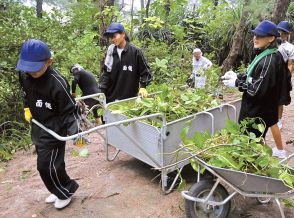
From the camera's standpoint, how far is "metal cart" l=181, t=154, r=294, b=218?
2922mm

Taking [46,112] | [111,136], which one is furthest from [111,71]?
[46,112]

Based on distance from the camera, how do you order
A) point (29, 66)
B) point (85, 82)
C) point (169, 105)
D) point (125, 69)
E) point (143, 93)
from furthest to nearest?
1. point (85, 82)
2. point (125, 69)
3. point (143, 93)
4. point (169, 105)
5. point (29, 66)

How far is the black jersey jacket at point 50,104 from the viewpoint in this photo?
11.2 feet

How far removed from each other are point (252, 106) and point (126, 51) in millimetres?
1955

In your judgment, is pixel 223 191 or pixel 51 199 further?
pixel 51 199

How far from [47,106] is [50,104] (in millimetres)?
39

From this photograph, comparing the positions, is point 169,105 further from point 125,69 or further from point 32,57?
point 32,57

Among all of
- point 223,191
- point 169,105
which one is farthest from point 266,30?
point 223,191

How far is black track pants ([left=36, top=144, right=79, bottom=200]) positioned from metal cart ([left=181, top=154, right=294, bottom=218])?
1325mm

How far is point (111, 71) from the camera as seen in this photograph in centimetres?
515

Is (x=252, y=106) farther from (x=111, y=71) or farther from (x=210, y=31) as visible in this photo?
(x=210, y=31)

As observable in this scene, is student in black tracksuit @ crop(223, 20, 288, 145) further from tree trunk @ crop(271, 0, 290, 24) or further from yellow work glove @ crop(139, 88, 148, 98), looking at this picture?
tree trunk @ crop(271, 0, 290, 24)

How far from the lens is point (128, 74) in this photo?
16.6 feet

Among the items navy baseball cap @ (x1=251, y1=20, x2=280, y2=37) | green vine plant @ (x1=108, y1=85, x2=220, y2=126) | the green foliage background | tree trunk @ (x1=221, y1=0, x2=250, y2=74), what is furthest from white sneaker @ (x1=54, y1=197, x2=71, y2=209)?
tree trunk @ (x1=221, y1=0, x2=250, y2=74)
